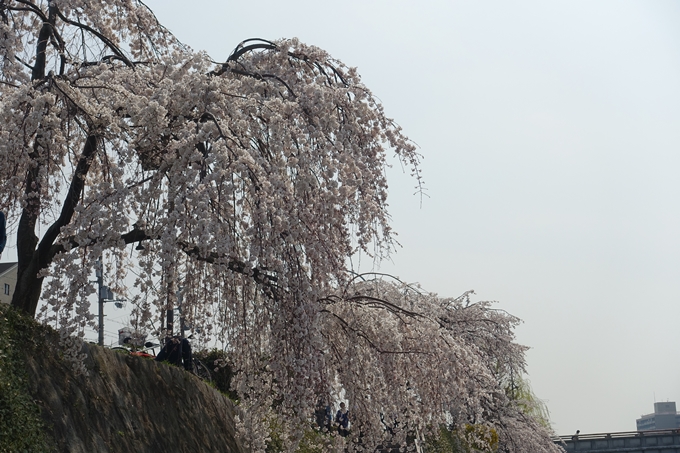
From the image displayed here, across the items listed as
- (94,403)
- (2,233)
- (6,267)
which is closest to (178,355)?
(94,403)

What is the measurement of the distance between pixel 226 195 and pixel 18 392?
8.44 ft

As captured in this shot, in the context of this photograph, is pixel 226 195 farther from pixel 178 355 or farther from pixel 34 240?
pixel 178 355

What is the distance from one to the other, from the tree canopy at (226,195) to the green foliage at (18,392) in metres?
0.73

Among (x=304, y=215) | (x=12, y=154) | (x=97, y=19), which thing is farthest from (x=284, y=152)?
(x=97, y=19)

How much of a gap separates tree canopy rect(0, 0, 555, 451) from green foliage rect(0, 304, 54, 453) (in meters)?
0.73

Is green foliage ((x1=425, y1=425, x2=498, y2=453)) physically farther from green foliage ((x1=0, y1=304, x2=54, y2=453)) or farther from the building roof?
the building roof

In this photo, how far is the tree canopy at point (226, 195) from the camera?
6.11m

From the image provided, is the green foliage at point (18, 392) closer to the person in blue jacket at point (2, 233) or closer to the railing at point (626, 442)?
the person in blue jacket at point (2, 233)

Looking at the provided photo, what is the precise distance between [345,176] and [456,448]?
677 inches

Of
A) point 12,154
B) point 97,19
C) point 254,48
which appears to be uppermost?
point 97,19

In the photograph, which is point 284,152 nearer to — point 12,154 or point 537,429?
point 12,154

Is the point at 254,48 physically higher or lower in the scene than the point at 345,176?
higher

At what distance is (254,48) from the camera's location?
29.1ft

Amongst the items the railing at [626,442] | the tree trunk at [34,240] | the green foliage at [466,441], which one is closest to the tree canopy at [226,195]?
the tree trunk at [34,240]
